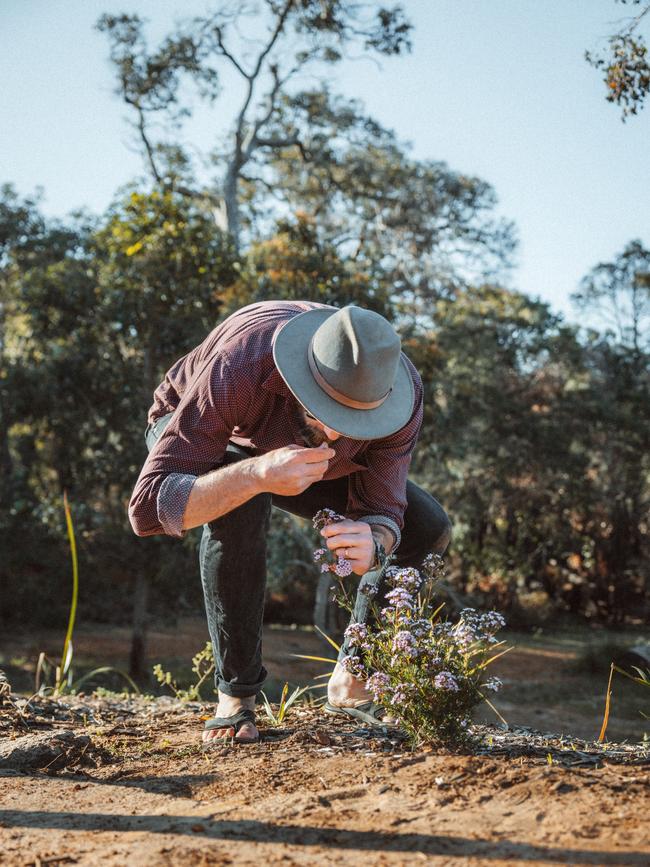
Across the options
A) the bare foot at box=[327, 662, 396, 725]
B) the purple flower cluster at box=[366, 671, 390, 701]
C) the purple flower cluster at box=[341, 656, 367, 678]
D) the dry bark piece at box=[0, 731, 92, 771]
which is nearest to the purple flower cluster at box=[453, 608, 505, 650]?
the purple flower cluster at box=[366, 671, 390, 701]

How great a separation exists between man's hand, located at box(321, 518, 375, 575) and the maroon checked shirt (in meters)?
0.28

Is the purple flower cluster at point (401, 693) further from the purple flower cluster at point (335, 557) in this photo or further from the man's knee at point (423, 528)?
the man's knee at point (423, 528)

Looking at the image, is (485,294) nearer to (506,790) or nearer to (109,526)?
(109,526)

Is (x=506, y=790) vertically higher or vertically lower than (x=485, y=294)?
lower

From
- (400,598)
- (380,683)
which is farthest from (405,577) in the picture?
(380,683)

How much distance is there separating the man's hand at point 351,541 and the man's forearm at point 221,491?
273 millimetres

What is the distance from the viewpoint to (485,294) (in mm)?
17906

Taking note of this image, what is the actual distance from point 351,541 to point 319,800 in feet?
2.34

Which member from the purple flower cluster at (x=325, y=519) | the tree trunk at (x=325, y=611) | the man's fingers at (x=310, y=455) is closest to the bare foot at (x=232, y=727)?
the purple flower cluster at (x=325, y=519)

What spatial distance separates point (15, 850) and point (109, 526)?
28.2 feet

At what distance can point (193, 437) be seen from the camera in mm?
2596

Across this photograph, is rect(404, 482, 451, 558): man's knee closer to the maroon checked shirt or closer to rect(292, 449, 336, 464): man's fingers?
the maroon checked shirt

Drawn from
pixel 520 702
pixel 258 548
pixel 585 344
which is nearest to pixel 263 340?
pixel 258 548

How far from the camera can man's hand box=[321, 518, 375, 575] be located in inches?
102
